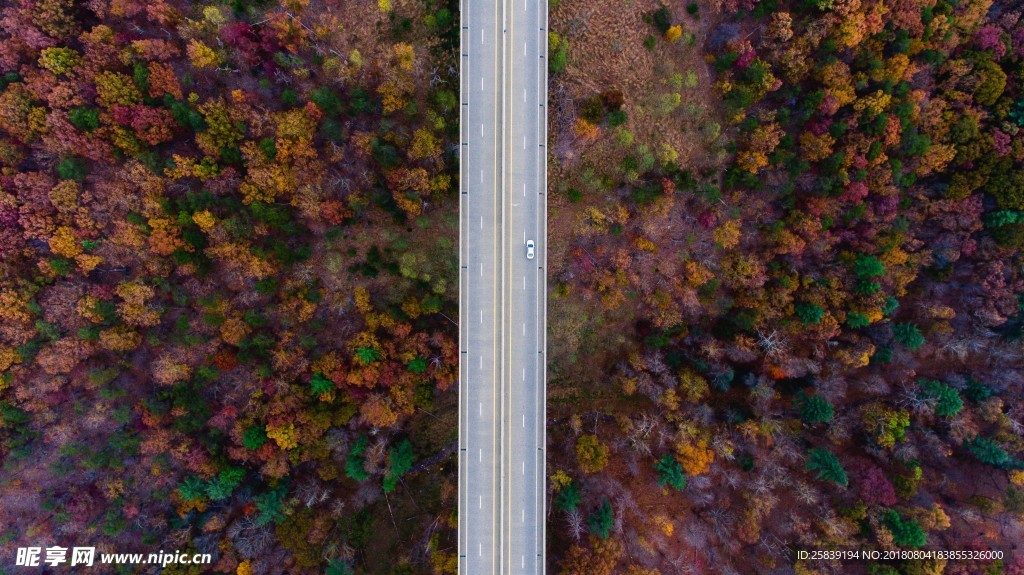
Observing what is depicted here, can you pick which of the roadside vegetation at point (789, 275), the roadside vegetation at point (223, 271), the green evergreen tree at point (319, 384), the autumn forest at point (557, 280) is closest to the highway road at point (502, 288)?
the autumn forest at point (557, 280)

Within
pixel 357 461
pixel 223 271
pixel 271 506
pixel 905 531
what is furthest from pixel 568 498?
pixel 223 271

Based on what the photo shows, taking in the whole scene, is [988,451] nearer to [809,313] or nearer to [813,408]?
[813,408]

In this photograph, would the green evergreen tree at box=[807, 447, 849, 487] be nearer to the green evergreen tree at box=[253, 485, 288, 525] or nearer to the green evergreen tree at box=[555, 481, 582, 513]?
Result: the green evergreen tree at box=[555, 481, 582, 513]

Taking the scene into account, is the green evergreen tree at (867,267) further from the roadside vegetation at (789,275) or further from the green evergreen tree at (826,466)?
the green evergreen tree at (826,466)

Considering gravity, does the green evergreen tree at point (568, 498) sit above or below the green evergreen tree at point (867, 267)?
below

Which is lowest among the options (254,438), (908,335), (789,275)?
(254,438)

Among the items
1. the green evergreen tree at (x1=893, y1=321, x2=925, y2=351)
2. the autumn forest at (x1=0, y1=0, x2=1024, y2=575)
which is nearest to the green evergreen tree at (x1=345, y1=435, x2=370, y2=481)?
the autumn forest at (x1=0, y1=0, x2=1024, y2=575)
